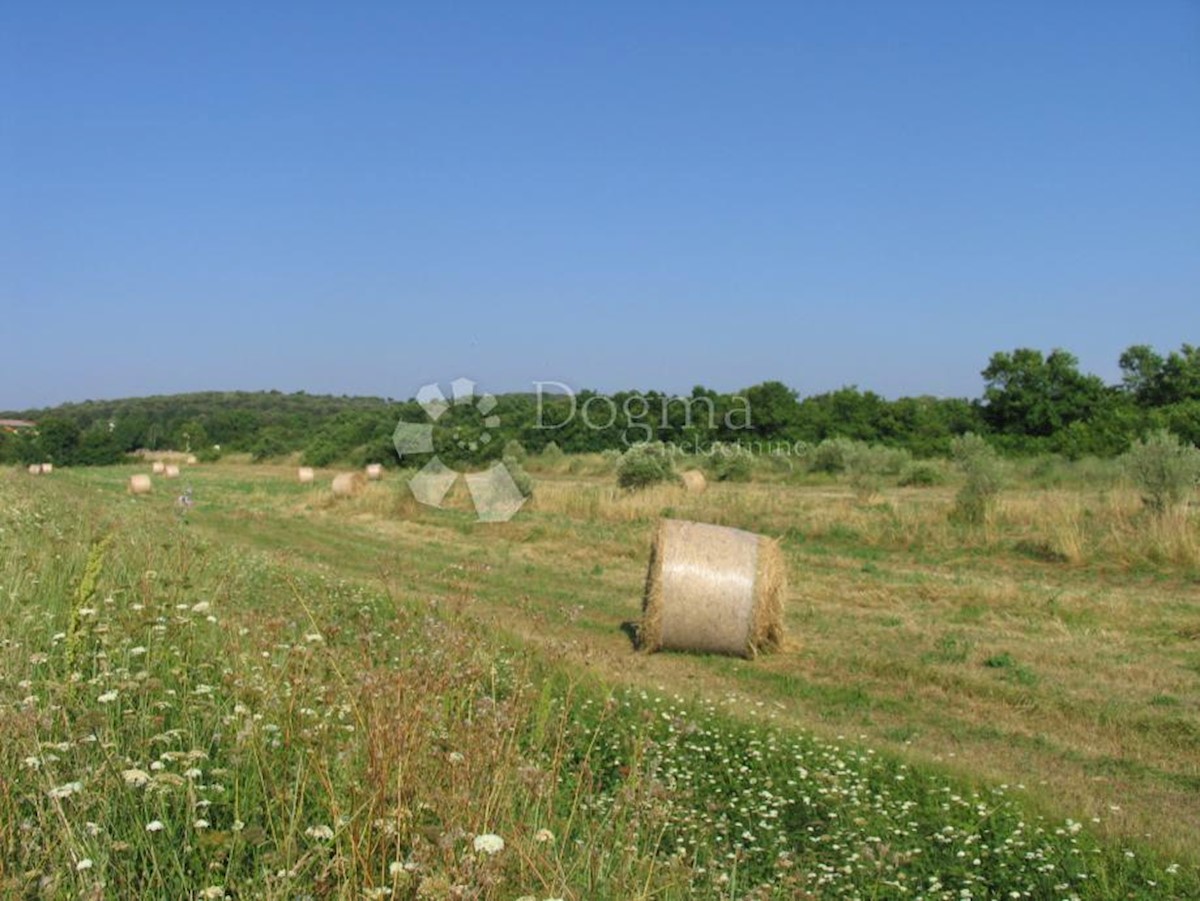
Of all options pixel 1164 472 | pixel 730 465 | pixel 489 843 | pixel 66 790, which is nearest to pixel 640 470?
pixel 730 465

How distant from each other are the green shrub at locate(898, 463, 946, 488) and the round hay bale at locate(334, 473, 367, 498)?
55.4 feet

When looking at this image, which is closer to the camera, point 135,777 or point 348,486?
point 135,777

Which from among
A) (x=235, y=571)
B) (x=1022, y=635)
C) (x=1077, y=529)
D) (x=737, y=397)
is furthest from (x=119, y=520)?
(x=737, y=397)

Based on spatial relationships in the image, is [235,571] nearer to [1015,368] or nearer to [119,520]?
[119,520]

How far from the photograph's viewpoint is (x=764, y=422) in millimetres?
50312

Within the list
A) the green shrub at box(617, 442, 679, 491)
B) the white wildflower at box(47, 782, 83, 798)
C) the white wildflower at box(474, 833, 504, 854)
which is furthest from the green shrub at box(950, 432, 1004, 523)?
the white wildflower at box(47, 782, 83, 798)

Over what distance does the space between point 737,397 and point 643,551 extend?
35.4m

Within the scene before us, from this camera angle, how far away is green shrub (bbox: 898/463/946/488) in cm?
3400

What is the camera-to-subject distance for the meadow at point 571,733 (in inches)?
130

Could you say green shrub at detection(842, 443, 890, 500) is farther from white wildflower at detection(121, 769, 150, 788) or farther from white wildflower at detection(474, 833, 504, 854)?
white wildflower at detection(474, 833, 504, 854)

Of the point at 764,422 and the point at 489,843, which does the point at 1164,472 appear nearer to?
the point at 489,843

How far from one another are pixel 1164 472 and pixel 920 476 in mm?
16835

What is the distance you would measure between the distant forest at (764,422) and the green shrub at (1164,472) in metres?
17.3

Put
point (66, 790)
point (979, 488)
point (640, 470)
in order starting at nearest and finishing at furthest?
point (66, 790) < point (979, 488) < point (640, 470)
